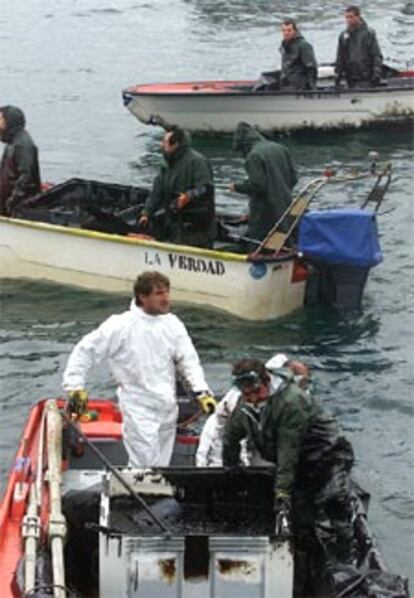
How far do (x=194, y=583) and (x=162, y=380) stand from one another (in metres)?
1.52

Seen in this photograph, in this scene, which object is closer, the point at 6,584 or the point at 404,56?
the point at 6,584

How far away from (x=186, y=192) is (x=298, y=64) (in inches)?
313

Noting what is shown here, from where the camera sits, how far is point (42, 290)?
14250 mm

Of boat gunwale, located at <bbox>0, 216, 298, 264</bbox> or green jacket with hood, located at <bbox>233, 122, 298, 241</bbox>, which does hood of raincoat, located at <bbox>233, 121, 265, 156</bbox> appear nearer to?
green jacket with hood, located at <bbox>233, 122, 298, 241</bbox>

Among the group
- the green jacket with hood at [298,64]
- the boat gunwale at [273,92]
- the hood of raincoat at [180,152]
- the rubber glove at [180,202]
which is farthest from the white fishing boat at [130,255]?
the boat gunwale at [273,92]

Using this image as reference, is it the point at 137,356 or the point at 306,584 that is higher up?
the point at 137,356

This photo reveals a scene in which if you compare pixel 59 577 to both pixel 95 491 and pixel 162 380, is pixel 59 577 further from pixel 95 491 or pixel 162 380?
pixel 162 380

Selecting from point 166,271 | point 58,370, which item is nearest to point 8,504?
point 58,370

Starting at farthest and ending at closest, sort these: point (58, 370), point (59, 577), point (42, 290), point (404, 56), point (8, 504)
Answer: point (404, 56)
point (42, 290)
point (58, 370)
point (8, 504)
point (59, 577)

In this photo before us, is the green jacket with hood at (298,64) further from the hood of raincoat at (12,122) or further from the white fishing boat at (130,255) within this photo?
the hood of raincoat at (12,122)

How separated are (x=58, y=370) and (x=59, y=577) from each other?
5.71m

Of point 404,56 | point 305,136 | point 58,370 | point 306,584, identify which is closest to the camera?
point 306,584

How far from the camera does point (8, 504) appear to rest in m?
8.18

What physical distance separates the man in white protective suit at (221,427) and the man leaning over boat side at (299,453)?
4.9 inches
